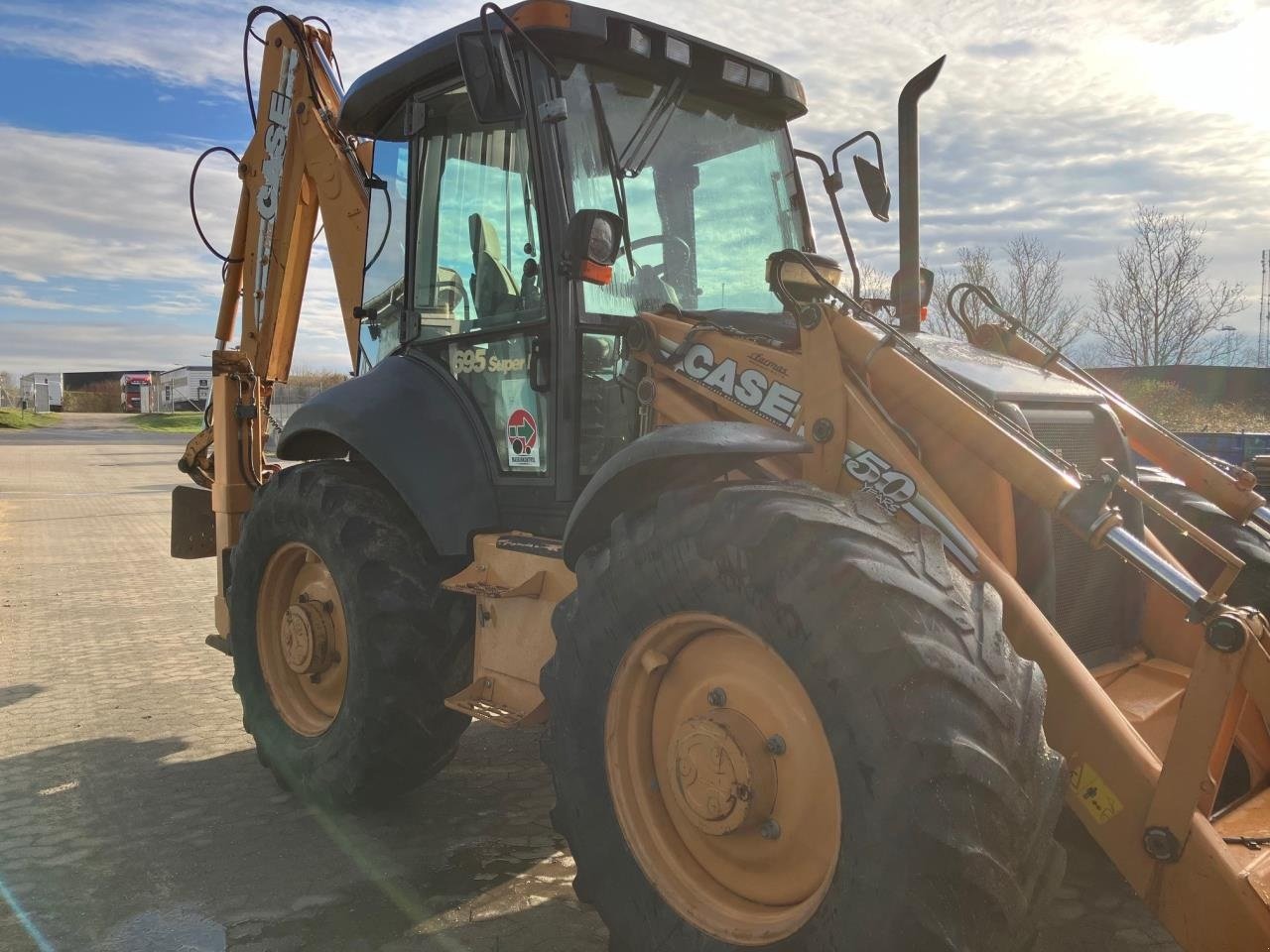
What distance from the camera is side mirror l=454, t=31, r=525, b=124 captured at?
Answer: 3.30 meters

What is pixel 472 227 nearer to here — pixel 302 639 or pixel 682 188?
pixel 682 188

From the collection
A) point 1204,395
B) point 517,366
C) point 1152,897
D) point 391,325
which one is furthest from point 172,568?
point 1204,395

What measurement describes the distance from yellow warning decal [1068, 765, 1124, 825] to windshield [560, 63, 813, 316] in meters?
2.15

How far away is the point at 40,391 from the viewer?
3514 inches

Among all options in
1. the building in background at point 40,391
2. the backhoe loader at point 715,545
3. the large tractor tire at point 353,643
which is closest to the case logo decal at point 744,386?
the backhoe loader at point 715,545

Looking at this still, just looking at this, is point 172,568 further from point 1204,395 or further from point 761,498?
point 1204,395

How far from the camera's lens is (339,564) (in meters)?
4.17

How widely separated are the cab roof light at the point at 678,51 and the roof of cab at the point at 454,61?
38 millimetres

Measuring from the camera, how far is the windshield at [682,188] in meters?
3.83

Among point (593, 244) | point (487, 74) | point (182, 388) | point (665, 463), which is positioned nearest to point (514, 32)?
point (487, 74)

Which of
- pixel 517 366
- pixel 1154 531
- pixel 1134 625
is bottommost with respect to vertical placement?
pixel 1134 625

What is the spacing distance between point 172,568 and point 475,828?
26.9 feet

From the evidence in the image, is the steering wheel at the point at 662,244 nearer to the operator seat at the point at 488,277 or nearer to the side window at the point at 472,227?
the side window at the point at 472,227

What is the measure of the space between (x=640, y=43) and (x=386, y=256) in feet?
5.44
